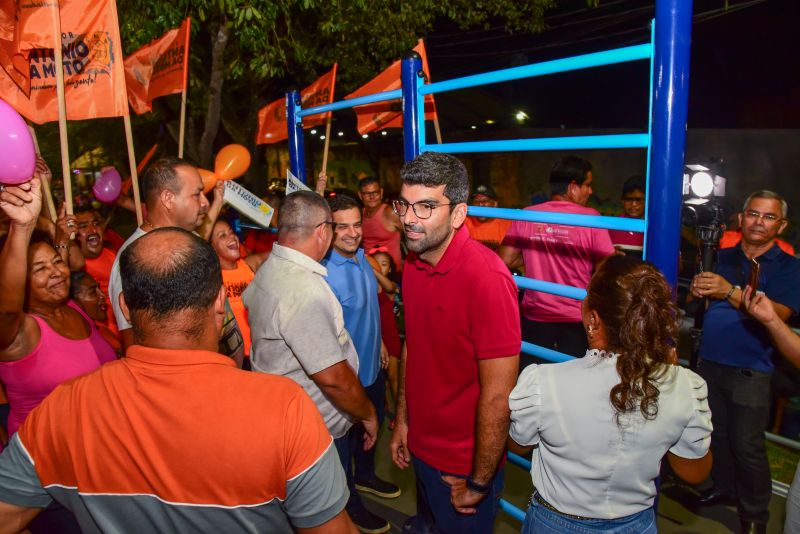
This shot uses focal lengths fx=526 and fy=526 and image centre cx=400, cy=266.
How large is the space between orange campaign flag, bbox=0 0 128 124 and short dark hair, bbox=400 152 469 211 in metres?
2.82

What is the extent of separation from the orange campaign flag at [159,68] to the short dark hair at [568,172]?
3343 mm

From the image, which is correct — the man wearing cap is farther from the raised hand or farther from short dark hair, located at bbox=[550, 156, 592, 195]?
the raised hand

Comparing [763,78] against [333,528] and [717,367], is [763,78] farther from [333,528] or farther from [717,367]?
[333,528]

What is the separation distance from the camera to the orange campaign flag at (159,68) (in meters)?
4.90

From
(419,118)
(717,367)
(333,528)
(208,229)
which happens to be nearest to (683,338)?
(717,367)

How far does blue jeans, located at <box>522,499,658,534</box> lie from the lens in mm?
1764

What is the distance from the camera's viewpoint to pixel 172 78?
506 centimetres

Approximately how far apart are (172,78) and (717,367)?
5149 mm

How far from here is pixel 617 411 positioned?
5.40 ft

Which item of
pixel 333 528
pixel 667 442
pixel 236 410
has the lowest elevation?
pixel 333 528

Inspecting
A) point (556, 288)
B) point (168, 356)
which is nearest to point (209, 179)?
point (556, 288)

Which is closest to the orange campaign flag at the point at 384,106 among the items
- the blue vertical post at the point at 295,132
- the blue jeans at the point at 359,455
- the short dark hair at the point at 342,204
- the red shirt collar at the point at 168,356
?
the blue vertical post at the point at 295,132

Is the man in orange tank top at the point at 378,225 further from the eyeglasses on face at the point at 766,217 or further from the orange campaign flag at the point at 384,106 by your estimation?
the eyeglasses on face at the point at 766,217

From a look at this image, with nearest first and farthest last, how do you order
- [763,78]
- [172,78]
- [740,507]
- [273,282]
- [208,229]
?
[273,282], [740,507], [208,229], [172,78], [763,78]
